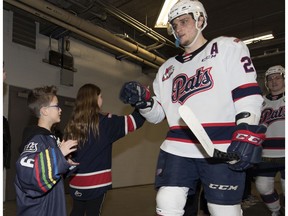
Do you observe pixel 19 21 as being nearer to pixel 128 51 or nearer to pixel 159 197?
A: pixel 128 51

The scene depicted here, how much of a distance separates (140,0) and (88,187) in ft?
14.2

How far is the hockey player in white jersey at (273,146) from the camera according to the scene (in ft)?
11.9

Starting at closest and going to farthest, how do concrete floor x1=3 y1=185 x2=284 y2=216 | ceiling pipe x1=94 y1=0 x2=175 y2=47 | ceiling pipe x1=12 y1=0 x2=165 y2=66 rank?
1. concrete floor x1=3 y1=185 x2=284 y2=216
2. ceiling pipe x1=12 y1=0 x2=165 y2=66
3. ceiling pipe x1=94 y1=0 x2=175 y2=47

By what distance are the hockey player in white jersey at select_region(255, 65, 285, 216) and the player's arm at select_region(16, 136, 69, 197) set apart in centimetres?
271

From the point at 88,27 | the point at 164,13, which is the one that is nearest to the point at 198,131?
the point at 164,13

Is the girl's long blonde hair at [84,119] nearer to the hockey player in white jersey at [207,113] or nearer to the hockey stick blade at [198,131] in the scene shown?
the hockey player in white jersey at [207,113]

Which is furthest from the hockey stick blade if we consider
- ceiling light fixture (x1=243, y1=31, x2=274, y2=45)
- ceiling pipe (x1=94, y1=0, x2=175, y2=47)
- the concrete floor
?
ceiling light fixture (x1=243, y1=31, x2=274, y2=45)

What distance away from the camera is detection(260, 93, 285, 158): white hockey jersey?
144 inches

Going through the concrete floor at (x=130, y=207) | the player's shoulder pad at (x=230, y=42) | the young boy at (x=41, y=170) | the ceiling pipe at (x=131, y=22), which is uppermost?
the ceiling pipe at (x=131, y=22)

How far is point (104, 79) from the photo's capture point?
8062mm

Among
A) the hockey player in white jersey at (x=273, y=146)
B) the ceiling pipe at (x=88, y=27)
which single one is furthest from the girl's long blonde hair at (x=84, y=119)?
the ceiling pipe at (x=88, y=27)

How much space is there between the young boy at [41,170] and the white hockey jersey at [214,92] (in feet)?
2.26

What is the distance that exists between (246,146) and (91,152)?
4.86ft

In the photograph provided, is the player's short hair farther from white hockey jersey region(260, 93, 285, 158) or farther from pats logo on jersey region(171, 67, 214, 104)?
white hockey jersey region(260, 93, 285, 158)
